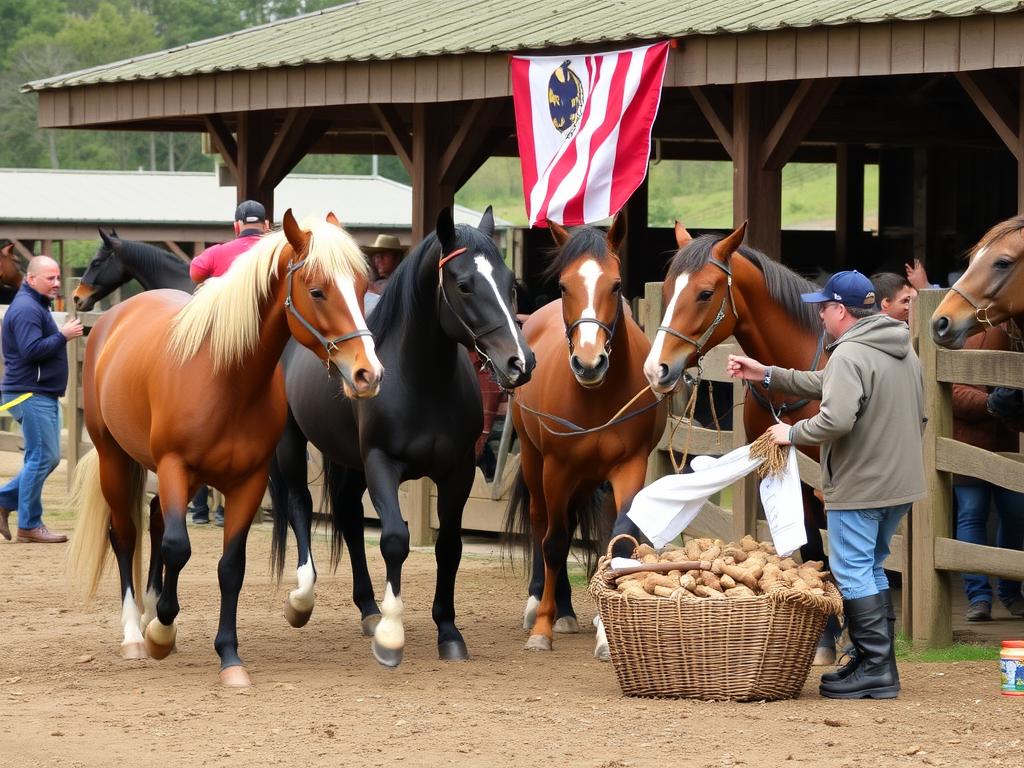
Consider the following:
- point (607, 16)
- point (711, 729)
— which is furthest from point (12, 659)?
point (607, 16)

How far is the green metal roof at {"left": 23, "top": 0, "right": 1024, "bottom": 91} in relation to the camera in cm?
864

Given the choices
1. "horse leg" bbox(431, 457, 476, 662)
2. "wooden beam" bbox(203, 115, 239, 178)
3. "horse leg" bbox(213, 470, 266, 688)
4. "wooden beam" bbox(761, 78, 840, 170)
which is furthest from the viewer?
"wooden beam" bbox(203, 115, 239, 178)

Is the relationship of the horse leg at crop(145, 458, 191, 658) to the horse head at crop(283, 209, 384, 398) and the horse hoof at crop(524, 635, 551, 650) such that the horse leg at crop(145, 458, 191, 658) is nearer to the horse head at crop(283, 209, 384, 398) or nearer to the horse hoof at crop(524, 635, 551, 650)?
the horse head at crop(283, 209, 384, 398)

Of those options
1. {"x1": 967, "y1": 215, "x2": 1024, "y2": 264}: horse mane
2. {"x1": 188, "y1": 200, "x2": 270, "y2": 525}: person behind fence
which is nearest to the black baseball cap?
{"x1": 188, "y1": 200, "x2": 270, "y2": 525}: person behind fence

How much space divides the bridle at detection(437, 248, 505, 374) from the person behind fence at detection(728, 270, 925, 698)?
1052 millimetres

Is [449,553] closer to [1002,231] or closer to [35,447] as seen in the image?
[1002,231]

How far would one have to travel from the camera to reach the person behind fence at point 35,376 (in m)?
11.2

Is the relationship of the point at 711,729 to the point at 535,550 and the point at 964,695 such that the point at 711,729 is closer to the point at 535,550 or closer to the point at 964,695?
the point at 964,695

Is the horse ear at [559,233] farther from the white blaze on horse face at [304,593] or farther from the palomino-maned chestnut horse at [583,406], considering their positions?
the white blaze on horse face at [304,593]

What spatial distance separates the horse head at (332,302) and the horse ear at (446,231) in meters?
0.36

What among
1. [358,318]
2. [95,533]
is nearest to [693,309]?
[358,318]

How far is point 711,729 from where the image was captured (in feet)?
18.0

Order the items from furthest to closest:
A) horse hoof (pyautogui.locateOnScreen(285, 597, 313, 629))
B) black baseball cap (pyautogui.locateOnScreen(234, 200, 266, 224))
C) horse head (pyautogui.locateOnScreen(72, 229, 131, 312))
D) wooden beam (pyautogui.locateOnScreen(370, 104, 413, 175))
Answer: horse head (pyautogui.locateOnScreen(72, 229, 131, 312)) → wooden beam (pyautogui.locateOnScreen(370, 104, 413, 175)) → black baseball cap (pyautogui.locateOnScreen(234, 200, 266, 224)) → horse hoof (pyautogui.locateOnScreen(285, 597, 313, 629))

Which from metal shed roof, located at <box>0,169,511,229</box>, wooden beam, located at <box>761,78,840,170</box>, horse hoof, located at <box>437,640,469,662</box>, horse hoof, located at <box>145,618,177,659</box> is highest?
metal shed roof, located at <box>0,169,511,229</box>
